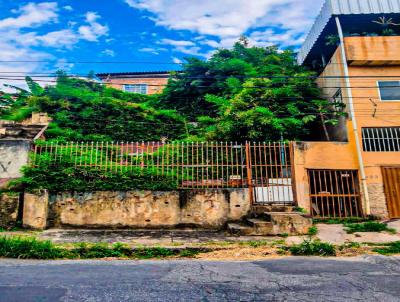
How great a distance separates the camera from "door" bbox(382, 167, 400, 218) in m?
10.9

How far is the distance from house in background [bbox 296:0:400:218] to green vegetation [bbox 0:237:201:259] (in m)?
6.29

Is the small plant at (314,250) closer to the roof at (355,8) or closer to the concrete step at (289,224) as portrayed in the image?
the concrete step at (289,224)

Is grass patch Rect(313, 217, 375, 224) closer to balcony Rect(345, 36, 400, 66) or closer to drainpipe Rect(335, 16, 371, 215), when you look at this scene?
drainpipe Rect(335, 16, 371, 215)

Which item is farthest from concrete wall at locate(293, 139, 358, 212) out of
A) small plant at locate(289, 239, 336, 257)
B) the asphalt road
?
the asphalt road

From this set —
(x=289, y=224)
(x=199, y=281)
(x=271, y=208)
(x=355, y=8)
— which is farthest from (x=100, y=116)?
(x=199, y=281)

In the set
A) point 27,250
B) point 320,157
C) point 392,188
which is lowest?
point 27,250

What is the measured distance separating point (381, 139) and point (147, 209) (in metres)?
9.73

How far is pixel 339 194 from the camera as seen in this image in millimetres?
Result: 10758

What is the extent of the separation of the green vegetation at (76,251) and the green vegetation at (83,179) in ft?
8.19

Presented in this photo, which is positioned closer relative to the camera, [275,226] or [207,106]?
[275,226]

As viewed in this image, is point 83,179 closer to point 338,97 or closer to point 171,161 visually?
point 171,161

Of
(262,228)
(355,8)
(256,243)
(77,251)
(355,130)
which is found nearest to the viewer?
(77,251)

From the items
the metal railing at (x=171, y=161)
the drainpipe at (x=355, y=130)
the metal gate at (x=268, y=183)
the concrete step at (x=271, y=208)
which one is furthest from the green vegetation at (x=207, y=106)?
the concrete step at (x=271, y=208)

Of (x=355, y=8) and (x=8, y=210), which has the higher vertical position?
(x=355, y=8)
